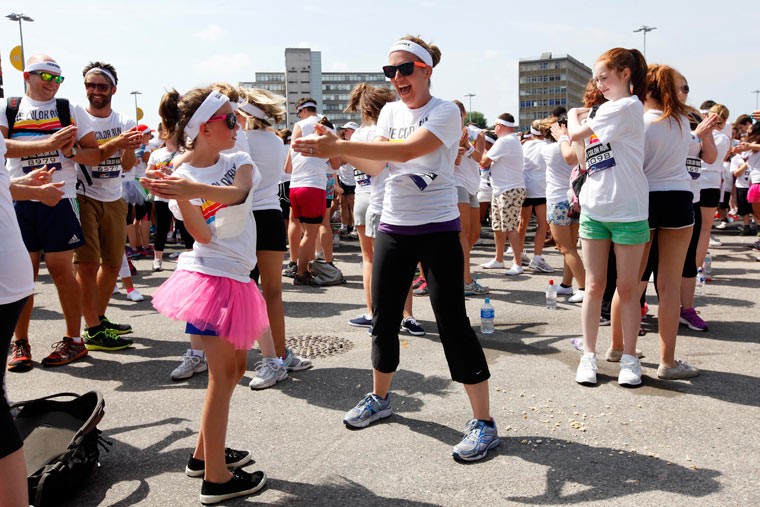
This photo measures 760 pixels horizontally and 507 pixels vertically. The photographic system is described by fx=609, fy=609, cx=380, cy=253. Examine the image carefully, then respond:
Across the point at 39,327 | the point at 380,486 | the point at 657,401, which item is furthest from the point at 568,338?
the point at 39,327

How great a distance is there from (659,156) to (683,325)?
230cm

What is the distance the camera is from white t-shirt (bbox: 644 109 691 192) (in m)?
4.51

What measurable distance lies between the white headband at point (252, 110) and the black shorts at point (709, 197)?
543 centimetres

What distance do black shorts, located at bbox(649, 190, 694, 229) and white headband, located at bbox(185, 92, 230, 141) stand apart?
324 centimetres

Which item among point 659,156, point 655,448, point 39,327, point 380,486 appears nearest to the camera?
point 380,486

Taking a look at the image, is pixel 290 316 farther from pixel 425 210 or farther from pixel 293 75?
pixel 293 75

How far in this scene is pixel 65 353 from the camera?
17.1 ft

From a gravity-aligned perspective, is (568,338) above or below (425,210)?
below

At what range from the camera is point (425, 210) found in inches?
138

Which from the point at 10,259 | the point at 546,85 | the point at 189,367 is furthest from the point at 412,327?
the point at 546,85

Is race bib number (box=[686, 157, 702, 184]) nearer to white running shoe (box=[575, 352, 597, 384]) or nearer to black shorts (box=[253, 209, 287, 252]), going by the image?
white running shoe (box=[575, 352, 597, 384])

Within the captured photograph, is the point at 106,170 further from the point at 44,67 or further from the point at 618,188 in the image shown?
the point at 618,188

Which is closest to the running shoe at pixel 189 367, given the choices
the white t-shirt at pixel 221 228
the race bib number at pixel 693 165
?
the white t-shirt at pixel 221 228

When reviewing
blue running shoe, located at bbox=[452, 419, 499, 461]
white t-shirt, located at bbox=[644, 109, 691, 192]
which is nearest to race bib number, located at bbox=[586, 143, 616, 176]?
white t-shirt, located at bbox=[644, 109, 691, 192]
